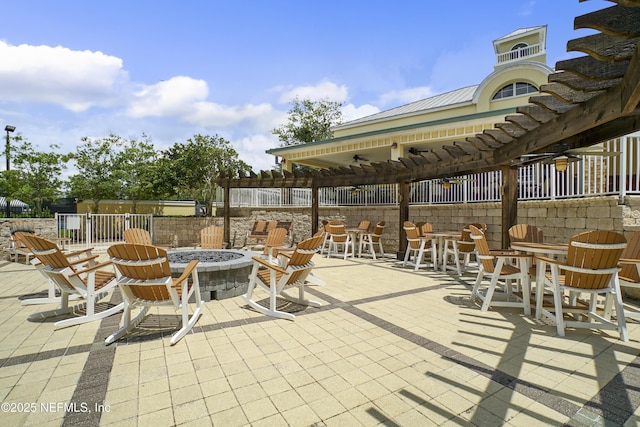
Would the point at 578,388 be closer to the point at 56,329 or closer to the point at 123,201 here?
the point at 56,329

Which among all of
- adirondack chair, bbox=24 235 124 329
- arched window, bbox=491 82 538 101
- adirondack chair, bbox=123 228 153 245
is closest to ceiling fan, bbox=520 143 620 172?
adirondack chair, bbox=24 235 124 329

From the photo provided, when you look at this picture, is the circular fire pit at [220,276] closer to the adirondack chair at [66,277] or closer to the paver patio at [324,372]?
the paver patio at [324,372]

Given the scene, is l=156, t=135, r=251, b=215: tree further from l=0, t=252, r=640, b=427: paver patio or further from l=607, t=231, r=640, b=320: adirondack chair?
l=607, t=231, r=640, b=320: adirondack chair

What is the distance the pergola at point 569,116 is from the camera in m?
2.34

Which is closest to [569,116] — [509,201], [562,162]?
[562,162]

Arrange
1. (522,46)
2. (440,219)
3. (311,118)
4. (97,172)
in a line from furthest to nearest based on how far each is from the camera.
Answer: (311,118) → (522,46) → (97,172) → (440,219)

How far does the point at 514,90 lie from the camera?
44.5ft

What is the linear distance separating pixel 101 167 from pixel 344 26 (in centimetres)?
1421

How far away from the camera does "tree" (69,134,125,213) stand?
51.1 ft

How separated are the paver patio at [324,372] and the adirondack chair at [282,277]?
185mm

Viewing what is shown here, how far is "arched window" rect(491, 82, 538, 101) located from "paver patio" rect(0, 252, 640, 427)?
42.3 feet

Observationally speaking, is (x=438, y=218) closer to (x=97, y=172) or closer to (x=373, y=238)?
(x=373, y=238)

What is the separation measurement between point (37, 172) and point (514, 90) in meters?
22.1

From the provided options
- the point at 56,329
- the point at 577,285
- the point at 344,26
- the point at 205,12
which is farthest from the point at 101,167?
the point at 577,285
